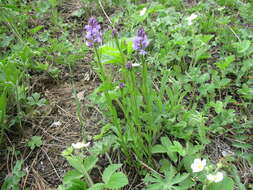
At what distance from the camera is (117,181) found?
1.25 meters

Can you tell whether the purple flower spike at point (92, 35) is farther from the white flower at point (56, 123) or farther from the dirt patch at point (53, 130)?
the white flower at point (56, 123)

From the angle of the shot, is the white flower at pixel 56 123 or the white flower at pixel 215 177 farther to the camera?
the white flower at pixel 56 123

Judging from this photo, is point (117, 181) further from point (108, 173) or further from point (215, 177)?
point (215, 177)

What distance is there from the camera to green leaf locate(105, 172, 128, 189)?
1.23 meters

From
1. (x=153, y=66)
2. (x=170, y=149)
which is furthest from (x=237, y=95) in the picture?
(x=170, y=149)

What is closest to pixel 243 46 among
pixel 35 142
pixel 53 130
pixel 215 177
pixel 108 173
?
pixel 215 177

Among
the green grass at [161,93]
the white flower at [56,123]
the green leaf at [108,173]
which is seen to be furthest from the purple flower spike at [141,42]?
the white flower at [56,123]

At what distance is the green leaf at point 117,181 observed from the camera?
4.02 feet

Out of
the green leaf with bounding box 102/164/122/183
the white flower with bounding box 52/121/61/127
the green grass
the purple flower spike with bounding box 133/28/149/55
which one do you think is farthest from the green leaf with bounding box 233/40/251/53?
the white flower with bounding box 52/121/61/127

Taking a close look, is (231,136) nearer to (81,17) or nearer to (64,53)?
(64,53)

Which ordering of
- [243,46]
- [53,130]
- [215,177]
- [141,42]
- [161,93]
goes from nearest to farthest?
[215,177] → [141,42] → [161,93] → [53,130] → [243,46]

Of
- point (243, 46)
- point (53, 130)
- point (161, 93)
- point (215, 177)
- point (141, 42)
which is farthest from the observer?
point (243, 46)

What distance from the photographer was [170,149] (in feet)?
4.62

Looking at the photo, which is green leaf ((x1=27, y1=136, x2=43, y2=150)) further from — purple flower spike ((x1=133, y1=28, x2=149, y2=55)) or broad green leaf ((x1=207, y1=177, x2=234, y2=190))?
broad green leaf ((x1=207, y1=177, x2=234, y2=190))
